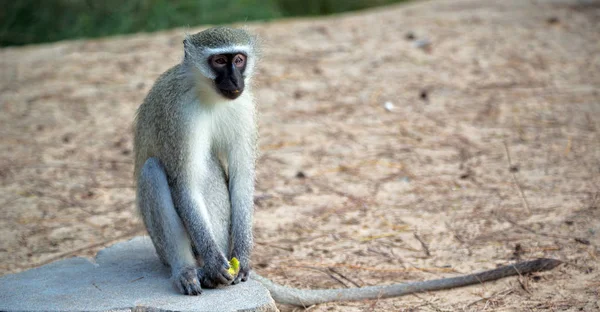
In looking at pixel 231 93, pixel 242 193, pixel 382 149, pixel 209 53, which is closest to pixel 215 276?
pixel 242 193

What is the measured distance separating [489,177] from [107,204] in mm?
2970

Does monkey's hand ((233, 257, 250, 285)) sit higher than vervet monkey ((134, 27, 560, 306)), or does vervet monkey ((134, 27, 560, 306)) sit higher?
vervet monkey ((134, 27, 560, 306))

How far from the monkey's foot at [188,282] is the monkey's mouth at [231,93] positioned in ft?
2.98

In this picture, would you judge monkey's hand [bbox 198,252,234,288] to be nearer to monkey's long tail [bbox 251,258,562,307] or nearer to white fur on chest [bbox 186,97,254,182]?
monkey's long tail [bbox 251,258,562,307]

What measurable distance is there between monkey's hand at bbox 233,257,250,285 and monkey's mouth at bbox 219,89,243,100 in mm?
861

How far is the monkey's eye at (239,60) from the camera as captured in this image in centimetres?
A: 385

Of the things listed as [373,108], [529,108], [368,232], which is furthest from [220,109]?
[529,108]

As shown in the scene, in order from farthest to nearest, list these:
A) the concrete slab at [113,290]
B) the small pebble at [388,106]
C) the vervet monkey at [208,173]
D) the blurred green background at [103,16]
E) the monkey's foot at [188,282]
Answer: the blurred green background at [103,16]
the small pebble at [388,106]
the vervet monkey at [208,173]
the monkey's foot at [188,282]
the concrete slab at [113,290]

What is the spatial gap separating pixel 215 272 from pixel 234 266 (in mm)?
155

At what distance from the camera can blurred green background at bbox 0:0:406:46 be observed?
33.7 feet

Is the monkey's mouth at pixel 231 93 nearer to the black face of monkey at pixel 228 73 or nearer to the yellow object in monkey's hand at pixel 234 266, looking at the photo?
the black face of monkey at pixel 228 73

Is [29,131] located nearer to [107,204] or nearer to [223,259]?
[107,204]

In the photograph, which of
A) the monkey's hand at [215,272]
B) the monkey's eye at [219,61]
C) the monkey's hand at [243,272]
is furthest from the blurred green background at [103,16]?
the monkey's hand at [215,272]

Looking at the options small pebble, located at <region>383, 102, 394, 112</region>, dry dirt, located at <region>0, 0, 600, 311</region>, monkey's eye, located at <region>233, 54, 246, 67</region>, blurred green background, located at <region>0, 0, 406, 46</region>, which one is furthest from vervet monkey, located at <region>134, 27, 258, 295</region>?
blurred green background, located at <region>0, 0, 406, 46</region>
